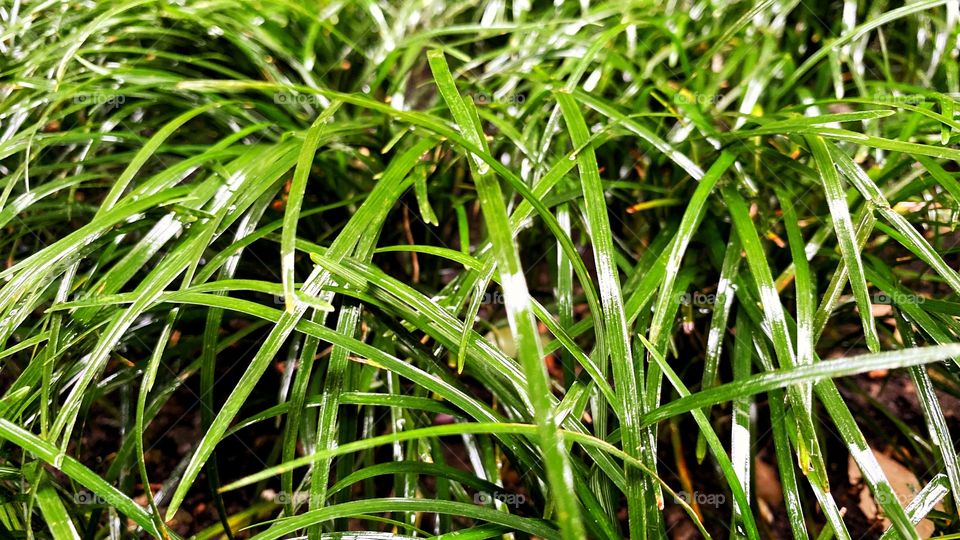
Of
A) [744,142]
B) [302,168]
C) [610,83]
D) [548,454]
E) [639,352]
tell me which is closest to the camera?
[548,454]

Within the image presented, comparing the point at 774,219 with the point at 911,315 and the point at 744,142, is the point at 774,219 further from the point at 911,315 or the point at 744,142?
the point at 911,315

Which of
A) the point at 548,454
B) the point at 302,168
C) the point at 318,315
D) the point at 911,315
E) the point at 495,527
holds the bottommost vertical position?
the point at 911,315

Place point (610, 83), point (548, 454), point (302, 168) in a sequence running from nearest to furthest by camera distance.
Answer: point (548, 454), point (302, 168), point (610, 83)

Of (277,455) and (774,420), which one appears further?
(277,455)

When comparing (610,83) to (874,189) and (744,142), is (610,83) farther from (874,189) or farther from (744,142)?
(874,189)

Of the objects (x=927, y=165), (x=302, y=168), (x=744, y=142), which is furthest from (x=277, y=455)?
(x=927, y=165)

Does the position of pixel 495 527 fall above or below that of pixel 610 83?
below
